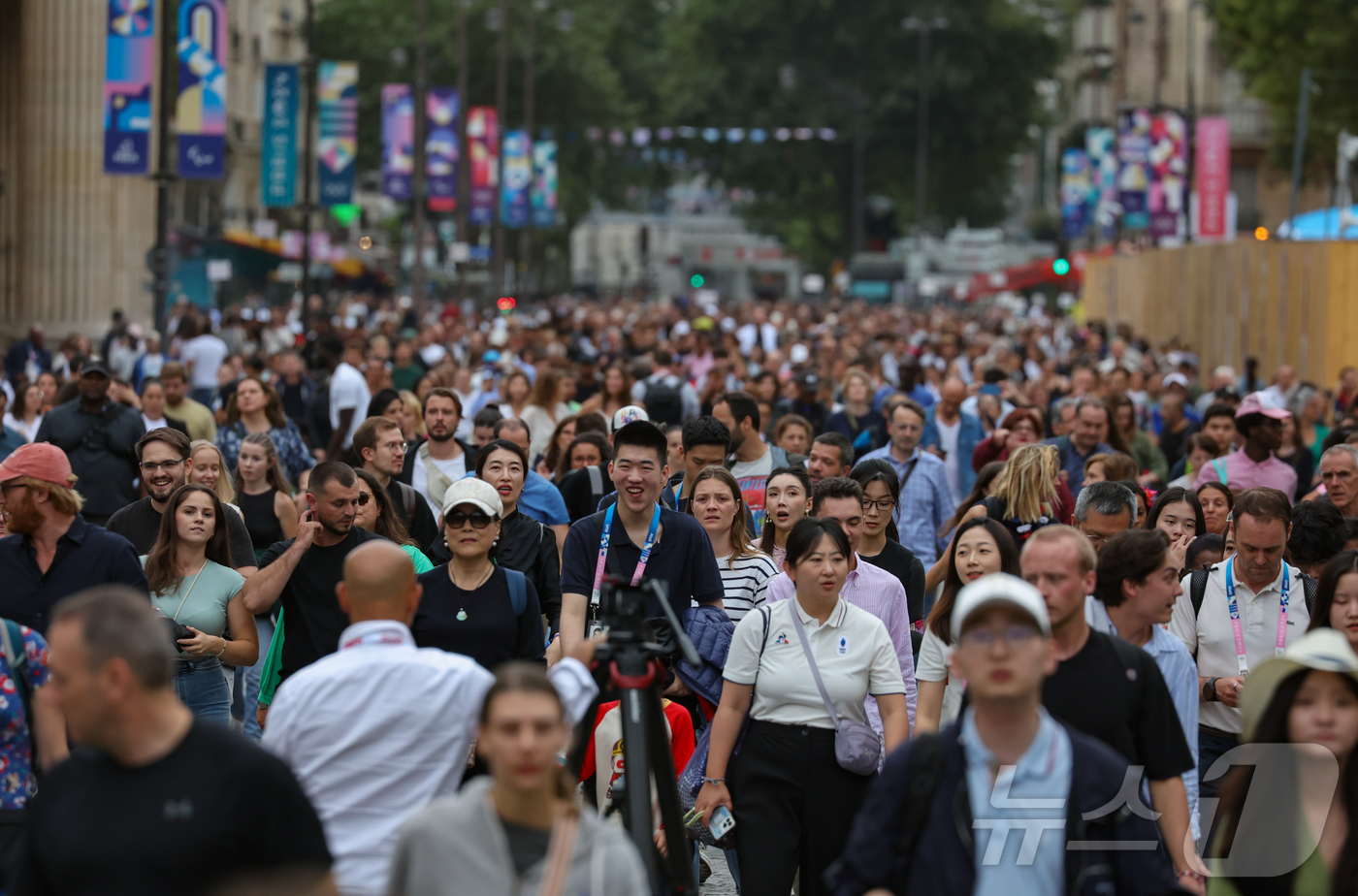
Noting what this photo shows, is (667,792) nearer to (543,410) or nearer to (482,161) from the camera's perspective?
(543,410)

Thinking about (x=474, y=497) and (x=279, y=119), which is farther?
(x=279, y=119)

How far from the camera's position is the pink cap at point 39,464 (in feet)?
21.9

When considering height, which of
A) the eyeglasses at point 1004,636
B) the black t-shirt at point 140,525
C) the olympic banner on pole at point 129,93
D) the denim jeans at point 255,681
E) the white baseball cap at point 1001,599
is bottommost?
the denim jeans at point 255,681

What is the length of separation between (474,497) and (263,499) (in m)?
3.76

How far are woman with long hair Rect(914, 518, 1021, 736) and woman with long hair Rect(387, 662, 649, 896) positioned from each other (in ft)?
7.60

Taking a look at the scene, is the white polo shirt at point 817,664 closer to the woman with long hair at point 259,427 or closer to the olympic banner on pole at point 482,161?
the woman with long hair at point 259,427

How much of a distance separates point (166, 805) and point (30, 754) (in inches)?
70.4

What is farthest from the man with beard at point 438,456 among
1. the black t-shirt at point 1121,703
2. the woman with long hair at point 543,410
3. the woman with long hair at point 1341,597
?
the black t-shirt at point 1121,703

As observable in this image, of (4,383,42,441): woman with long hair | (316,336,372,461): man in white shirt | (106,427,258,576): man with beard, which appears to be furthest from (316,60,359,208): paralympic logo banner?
(106,427,258,576): man with beard

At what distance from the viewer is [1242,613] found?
7.03 metres

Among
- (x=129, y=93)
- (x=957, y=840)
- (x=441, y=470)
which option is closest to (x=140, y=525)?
(x=441, y=470)

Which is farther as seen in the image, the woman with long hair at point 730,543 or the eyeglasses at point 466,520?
the woman with long hair at point 730,543

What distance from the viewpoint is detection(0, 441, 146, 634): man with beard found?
259 inches

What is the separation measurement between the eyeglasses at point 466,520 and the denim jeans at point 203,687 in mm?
1415
